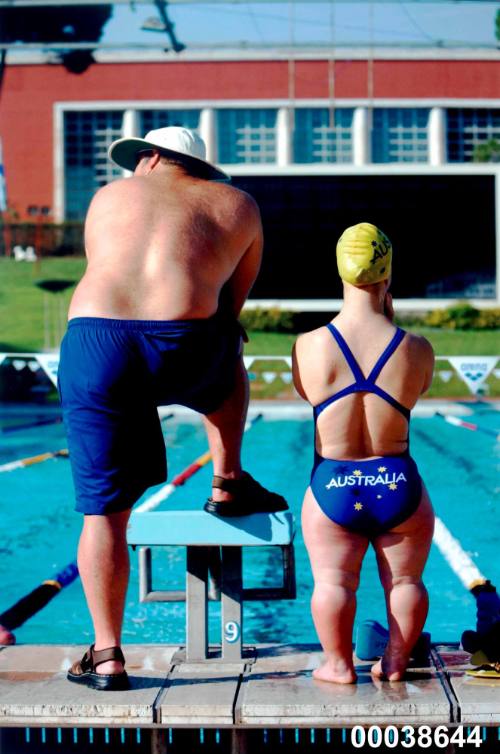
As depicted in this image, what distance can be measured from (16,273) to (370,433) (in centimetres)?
2670

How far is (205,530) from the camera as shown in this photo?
126 inches

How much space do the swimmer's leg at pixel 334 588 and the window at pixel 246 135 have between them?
96.6 feet

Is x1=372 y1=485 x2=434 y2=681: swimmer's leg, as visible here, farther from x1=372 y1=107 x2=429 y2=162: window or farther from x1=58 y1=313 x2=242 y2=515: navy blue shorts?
x1=372 y1=107 x2=429 y2=162: window

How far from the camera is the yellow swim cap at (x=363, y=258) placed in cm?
310

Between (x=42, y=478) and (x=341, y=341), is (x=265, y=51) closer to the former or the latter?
(x=42, y=478)

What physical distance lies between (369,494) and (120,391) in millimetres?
740

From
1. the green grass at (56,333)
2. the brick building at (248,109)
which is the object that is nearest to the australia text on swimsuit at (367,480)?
the green grass at (56,333)

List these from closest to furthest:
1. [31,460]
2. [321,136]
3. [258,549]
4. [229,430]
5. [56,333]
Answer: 1. [229,430]
2. [258,549]
3. [31,460]
4. [56,333]
5. [321,136]

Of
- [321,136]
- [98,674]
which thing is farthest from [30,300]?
[98,674]

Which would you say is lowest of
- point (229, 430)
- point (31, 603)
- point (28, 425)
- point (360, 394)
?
point (28, 425)

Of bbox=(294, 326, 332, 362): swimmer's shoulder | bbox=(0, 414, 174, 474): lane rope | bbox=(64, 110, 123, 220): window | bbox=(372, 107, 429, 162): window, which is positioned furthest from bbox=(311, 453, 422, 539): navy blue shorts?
bbox=(64, 110, 123, 220): window

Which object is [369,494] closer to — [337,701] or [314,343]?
[314,343]

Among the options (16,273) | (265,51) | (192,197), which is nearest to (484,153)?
(265,51)

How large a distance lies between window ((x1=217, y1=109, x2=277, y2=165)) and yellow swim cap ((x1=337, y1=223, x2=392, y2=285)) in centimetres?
2916
